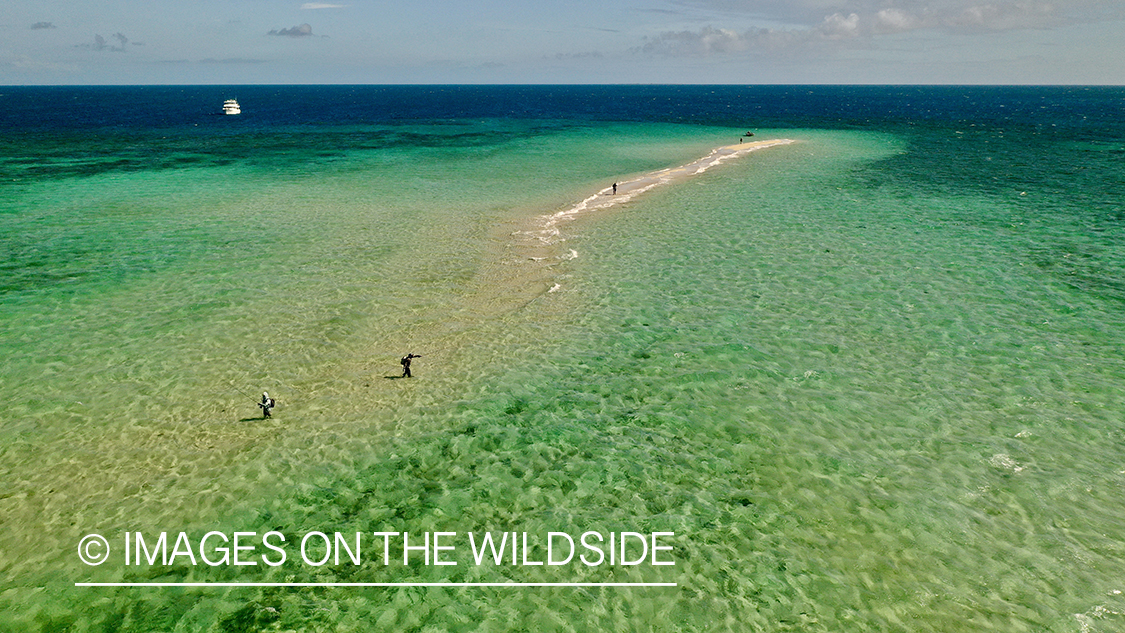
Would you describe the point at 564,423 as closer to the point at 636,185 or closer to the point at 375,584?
the point at 375,584

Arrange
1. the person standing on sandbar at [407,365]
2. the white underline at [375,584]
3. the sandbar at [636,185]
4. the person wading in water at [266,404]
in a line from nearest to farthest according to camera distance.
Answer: the white underline at [375,584]
the person wading in water at [266,404]
the person standing on sandbar at [407,365]
the sandbar at [636,185]

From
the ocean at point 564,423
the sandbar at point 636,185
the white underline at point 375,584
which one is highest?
the sandbar at point 636,185

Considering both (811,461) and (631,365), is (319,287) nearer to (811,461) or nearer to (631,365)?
(631,365)

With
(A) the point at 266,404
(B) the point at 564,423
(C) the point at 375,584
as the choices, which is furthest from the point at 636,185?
(C) the point at 375,584

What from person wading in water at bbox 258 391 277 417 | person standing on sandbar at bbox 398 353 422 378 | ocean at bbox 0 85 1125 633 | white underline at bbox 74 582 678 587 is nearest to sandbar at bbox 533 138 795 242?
ocean at bbox 0 85 1125 633

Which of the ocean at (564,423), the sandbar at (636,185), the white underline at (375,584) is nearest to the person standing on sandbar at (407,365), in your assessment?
the ocean at (564,423)

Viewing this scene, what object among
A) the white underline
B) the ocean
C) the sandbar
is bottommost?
the white underline

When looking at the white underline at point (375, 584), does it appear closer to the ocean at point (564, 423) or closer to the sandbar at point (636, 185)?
the ocean at point (564, 423)

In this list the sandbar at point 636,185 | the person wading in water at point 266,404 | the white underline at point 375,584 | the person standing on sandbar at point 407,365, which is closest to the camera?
the white underline at point 375,584

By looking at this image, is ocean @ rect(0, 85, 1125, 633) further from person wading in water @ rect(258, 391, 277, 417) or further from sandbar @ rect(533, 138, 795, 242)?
sandbar @ rect(533, 138, 795, 242)
